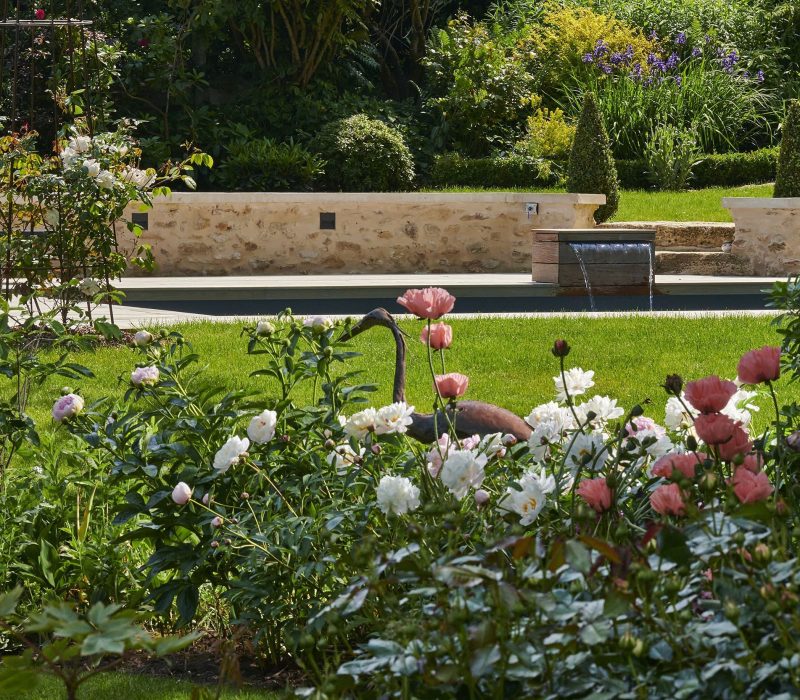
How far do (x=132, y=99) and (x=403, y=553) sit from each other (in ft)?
44.6

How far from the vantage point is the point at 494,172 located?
1355cm

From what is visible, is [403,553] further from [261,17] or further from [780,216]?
[261,17]

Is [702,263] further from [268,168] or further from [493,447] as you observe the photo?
[493,447]

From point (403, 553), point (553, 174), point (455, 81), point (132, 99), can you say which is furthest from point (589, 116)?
point (403, 553)

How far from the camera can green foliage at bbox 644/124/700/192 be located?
1360cm

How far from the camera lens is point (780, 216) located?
1098cm

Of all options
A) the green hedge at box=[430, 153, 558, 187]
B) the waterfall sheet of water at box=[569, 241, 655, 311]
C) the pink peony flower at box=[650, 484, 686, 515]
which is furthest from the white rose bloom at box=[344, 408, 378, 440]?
the green hedge at box=[430, 153, 558, 187]

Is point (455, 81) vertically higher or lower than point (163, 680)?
higher

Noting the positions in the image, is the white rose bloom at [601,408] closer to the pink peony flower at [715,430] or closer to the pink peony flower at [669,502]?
the pink peony flower at [715,430]

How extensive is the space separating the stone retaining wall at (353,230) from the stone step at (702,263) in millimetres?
905

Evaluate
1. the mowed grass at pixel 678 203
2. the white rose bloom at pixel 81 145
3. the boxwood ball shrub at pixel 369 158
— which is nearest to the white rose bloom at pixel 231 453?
the white rose bloom at pixel 81 145

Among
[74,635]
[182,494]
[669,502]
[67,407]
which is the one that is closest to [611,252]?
[67,407]

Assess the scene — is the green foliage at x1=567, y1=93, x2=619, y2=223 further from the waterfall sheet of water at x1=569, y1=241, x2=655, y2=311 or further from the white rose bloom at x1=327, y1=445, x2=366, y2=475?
the white rose bloom at x1=327, y1=445, x2=366, y2=475

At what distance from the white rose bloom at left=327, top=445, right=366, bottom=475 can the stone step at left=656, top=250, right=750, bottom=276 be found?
8.92m
